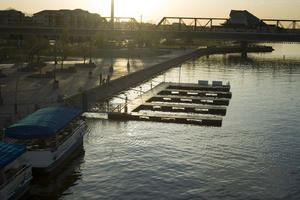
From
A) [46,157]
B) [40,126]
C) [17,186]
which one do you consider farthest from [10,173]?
[40,126]

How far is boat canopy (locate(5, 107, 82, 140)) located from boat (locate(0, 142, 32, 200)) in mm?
2769

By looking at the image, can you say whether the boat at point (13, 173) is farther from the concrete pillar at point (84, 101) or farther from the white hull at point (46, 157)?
the concrete pillar at point (84, 101)

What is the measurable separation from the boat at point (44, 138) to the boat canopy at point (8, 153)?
3.16 meters

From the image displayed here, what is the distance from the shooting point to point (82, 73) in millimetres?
81438

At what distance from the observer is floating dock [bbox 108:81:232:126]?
49.1 metres

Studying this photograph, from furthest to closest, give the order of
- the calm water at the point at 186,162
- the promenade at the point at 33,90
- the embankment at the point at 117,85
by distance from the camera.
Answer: the embankment at the point at 117,85, the promenade at the point at 33,90, the calm water at the point at 186,162

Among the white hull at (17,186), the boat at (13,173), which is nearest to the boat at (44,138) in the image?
the boat at (13,173)

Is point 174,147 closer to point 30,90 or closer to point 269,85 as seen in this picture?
point 30,90

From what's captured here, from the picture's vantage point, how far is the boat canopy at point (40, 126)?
29516 mm

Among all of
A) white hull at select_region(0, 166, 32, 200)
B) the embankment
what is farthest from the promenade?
white hull at select_region(0, 166, 32, 200)

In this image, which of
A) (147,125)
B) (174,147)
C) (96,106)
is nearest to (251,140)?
(174,147)

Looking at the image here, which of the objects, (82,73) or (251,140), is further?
(82,73)

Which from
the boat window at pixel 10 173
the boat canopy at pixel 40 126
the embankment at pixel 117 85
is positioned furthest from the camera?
the embankment at pixel 117 85

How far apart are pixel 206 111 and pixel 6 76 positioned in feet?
128
